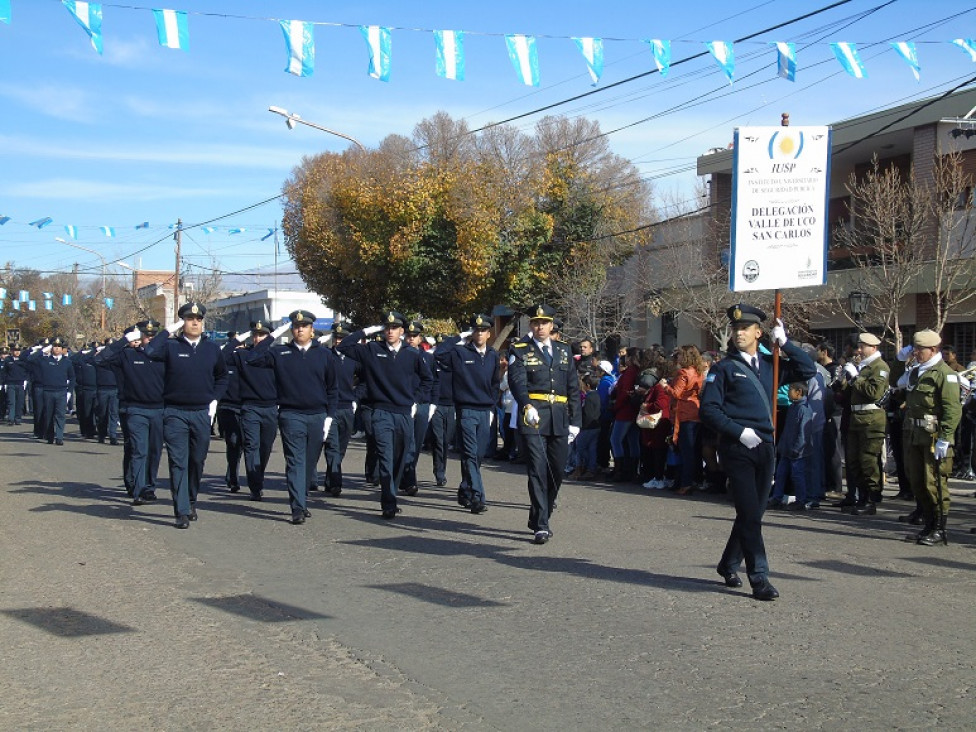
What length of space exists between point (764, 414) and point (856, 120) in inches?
821

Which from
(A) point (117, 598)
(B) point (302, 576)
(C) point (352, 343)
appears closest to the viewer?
(A) point (117, 598)

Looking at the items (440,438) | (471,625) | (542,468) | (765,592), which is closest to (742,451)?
(765,592)

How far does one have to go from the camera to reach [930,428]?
10016 mm

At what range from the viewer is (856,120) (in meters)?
→ 26.7

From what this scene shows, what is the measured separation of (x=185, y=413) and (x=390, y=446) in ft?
6.71

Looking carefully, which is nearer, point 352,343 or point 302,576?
point 302,576

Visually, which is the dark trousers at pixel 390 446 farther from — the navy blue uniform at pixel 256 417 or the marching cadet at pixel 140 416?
the marching cadet at pixel 140 416

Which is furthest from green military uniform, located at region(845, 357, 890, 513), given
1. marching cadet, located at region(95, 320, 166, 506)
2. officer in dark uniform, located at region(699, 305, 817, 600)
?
marching cadet, located at region(95, 320, 166, 506)

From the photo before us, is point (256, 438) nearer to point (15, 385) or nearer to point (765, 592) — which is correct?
point (765, 592)

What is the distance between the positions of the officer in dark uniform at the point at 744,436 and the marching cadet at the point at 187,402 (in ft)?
17.6

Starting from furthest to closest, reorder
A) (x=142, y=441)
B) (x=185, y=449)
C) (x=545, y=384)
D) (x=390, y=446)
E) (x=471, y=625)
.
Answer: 1. (x=142, y=441)
2. (x=390, y=446)
3. (x=185, y=449)
4. (x=545, y=384)
5. (x=471, y=625)

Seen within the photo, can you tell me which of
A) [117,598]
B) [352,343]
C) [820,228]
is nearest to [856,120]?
[820,228]

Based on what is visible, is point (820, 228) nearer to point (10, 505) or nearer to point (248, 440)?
point (248, 440)

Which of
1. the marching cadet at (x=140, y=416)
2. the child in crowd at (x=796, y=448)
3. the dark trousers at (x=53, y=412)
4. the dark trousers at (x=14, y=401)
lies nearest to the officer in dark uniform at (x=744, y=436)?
the child in crowd at (x=796, y=448)
